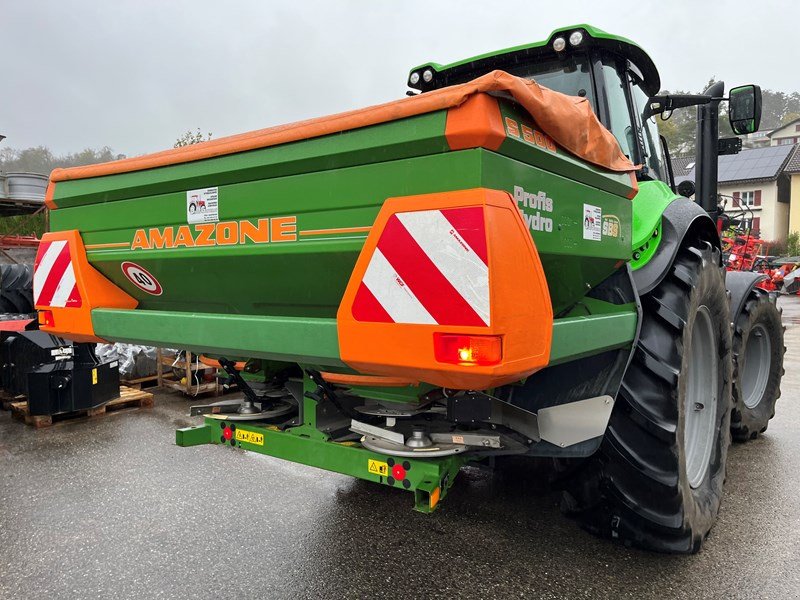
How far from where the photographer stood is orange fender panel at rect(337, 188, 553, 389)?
1557 millimetres

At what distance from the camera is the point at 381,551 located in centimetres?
276

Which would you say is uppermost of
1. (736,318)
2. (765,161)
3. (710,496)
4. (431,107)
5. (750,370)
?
(765,161)

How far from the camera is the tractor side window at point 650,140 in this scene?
3031 millimetres

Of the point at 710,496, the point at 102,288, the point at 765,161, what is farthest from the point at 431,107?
the point at 765,161

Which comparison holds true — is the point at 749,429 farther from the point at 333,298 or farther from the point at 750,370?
the point at 333,298

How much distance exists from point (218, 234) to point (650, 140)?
2306mm

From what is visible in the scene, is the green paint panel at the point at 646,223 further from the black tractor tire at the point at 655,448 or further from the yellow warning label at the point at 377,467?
the yellow warning label at the point at 377,467

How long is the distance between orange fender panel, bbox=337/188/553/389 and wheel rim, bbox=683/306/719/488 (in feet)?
5.49

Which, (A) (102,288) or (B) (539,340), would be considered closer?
(B) (539,340)

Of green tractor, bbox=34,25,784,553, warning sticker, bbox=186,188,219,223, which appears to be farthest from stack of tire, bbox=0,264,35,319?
warning sticker, bbox=186,188,219,223

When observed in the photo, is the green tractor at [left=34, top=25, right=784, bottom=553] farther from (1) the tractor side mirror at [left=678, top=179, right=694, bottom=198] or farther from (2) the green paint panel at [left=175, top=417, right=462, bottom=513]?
(1) the tractor side mirror at [left=678, top=179, right=694, bottom=198]

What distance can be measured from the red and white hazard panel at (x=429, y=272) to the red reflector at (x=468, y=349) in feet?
0.14

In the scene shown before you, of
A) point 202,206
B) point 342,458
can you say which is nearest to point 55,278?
point 202,206

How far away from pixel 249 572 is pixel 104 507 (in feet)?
3.90
